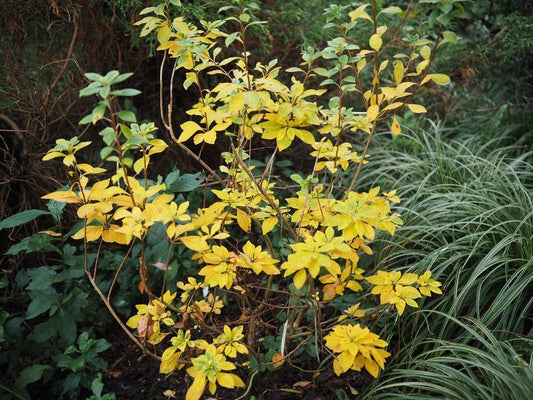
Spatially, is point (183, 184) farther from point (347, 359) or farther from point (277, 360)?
point (347, 359)

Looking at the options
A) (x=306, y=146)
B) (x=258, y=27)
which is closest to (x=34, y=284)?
(x=258, y=27)

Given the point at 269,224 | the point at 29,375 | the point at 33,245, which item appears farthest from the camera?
the point at 33,245

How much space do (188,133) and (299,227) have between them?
49 centimetres

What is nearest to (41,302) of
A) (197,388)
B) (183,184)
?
(183,184)

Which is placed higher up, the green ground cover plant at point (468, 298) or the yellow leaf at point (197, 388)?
the yellow leaf at point (197, 388)

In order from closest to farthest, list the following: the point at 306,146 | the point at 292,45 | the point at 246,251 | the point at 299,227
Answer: the point at 246,251
the point at 299,227
the point at 292,45
the point at 306,146

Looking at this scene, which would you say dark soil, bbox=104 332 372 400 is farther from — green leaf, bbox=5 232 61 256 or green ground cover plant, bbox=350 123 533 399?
green leaf, bbox=5 232 61 256

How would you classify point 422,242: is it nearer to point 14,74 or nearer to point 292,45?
point 292,45

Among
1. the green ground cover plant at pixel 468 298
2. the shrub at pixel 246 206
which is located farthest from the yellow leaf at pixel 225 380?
the green ground cover plant at pixel 468 298

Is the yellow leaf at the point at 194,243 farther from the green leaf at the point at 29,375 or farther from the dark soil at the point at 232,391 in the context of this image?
the green leaf at the point at 29,375

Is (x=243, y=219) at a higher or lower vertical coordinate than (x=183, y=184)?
higher

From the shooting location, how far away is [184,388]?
2.00m

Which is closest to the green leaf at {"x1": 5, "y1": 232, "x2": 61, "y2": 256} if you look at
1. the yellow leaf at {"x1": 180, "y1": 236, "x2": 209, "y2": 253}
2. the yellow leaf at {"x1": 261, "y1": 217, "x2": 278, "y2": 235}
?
the yellow leaf at {"x1": 180, "y1": 236, "x2": 209, "y2": 253}

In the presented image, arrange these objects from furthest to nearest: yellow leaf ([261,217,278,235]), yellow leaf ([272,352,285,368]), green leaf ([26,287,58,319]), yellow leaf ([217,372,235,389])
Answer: green leaf ([26,287,58,319]) < yellow leaf ([272,352,285,368]) < yellow leaf ([261,217,278,235]) < yellow leaf ([217,372,235,389])
